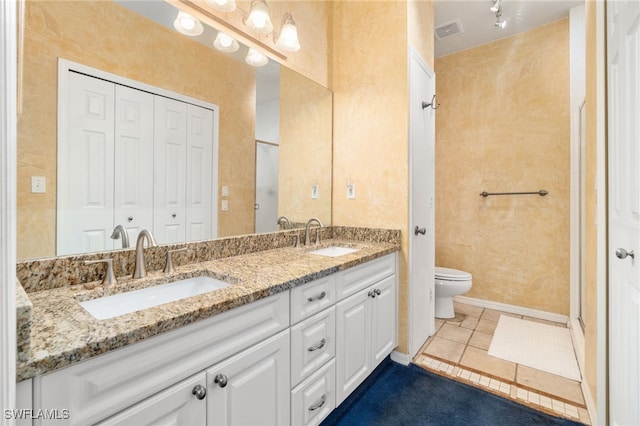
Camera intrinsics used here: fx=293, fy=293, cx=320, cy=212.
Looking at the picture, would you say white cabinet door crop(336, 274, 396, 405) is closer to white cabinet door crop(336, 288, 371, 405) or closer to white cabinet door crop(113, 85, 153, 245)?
white cabinet door crop(336, 288, 371, 405)

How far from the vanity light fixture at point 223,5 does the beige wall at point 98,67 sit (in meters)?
0.22

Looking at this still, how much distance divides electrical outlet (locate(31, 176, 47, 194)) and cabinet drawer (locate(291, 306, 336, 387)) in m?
1.02

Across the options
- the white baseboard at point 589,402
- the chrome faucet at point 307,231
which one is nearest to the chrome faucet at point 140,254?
the chrome faucet at point 307,231

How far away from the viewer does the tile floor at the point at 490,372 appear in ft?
5.31

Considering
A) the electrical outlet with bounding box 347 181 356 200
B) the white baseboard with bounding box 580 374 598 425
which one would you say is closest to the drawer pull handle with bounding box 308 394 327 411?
the white baseboard with bounding box 580 374 598 425

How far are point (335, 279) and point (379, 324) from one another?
1.96ft

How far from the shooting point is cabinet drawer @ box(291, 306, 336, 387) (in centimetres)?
119

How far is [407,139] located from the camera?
1985 mm

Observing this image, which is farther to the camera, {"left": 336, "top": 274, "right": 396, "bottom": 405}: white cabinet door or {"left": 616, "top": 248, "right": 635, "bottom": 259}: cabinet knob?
{"left": 336, "top": 274, "right": 396, "bottom": 405}: white cabinet door

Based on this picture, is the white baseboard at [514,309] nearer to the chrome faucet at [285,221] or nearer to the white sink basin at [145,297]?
the chrome faucet at [285,221]

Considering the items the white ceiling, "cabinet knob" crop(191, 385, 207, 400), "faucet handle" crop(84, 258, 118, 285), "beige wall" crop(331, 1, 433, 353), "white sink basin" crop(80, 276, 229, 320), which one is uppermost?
the white ceiling

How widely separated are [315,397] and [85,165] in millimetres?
1331

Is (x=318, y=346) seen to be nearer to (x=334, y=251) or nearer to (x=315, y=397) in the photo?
(x=315, y=397)

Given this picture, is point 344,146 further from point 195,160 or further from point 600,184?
point 600,184
